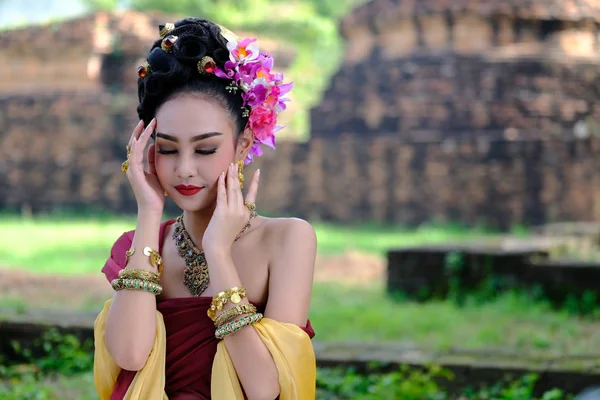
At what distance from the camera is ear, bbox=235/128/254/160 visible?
7.94ft

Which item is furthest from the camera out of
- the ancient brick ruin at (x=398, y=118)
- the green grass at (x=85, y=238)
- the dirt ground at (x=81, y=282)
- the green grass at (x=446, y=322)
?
the ancient brick ruin at (x=398, y=118)

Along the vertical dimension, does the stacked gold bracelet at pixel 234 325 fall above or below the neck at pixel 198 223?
below

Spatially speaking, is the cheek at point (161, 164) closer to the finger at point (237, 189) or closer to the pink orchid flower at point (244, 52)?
the finger at point (237, 189)

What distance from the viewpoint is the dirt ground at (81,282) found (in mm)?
7004

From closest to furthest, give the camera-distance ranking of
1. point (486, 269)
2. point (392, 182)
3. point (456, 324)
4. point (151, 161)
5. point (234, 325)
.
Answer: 1. point (234, 325)
2. point (151, 161)
3. point (456, 324)
4. point (486, 269)
5. point (392, 182)

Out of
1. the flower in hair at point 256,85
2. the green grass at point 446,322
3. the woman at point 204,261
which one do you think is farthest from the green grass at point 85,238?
the woman at point 204,261

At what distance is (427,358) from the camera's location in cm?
443

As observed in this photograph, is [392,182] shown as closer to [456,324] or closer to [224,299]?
[456,324]

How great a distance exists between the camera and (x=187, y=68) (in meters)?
2.31

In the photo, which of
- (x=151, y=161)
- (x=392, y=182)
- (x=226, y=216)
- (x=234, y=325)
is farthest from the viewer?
(x=392, y=182)

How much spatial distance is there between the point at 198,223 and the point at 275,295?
308mm

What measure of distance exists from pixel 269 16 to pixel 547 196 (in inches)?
547

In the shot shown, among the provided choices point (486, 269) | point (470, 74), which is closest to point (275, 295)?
point (486, 269)

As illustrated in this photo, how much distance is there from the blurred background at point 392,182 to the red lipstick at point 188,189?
7.47 ft
